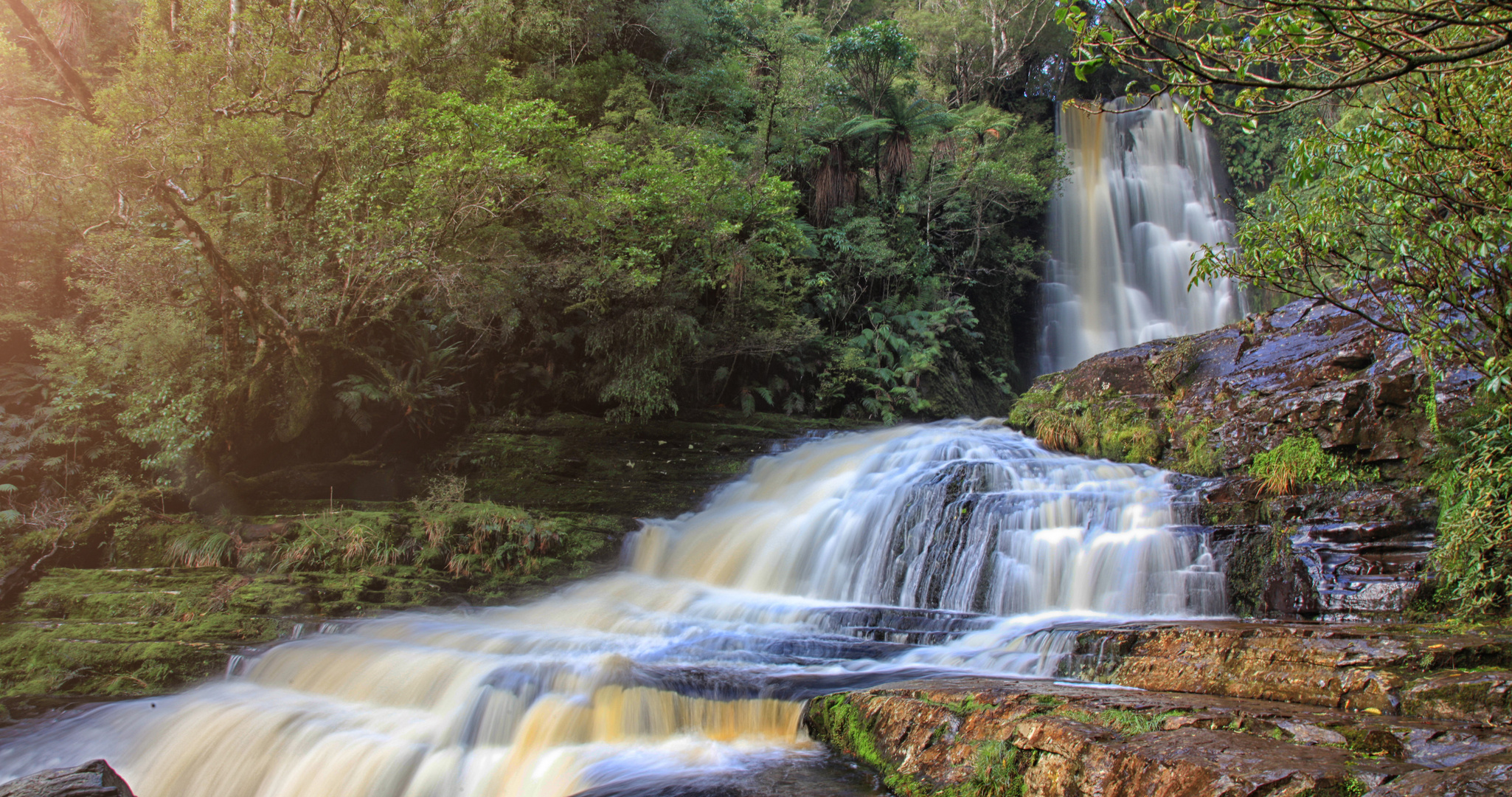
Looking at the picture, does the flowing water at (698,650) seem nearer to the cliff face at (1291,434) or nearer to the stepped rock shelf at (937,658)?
the stepped rock shelf at (937,658)

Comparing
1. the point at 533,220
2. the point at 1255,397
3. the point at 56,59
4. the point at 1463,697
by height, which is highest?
the point at 56,59

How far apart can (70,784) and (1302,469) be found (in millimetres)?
11059

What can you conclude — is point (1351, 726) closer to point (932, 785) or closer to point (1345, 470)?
point (932, 785)

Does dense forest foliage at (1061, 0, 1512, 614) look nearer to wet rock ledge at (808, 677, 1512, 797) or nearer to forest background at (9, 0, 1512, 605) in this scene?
forest background at (9, 0, 1512, 605)

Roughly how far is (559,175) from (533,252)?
1.56 meters

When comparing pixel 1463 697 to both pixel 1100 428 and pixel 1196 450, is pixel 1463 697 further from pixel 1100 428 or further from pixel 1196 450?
pixel 1100 428

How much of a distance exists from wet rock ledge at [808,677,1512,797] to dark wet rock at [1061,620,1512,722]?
22cm

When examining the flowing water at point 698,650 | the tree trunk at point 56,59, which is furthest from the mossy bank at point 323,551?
the tree trunk at point 56,59

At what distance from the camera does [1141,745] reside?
13.4ft

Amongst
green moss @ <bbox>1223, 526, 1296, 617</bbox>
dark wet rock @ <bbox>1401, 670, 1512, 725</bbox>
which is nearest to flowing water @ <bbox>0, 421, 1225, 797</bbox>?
green moss @ <bbox>1223, 526, 1296, 617</bbox>

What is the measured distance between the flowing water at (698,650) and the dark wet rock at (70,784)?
1189 mm

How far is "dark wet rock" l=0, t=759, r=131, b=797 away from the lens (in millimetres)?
4367

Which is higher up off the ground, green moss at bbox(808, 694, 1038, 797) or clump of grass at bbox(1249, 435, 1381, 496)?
clump of grass at bbox(1249, 435, 1381, 496)

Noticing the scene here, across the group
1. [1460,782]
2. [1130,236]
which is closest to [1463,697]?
[1460,782]
